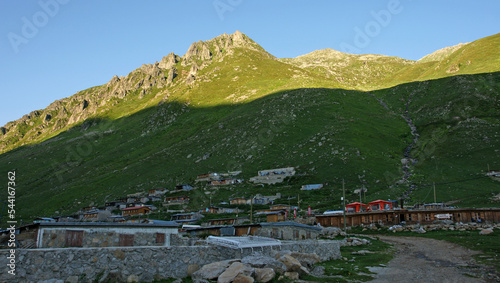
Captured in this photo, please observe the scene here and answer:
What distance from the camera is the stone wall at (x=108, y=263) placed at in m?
15.5

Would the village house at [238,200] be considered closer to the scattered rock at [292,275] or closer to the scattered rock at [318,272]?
the scattered rock at [318,272]

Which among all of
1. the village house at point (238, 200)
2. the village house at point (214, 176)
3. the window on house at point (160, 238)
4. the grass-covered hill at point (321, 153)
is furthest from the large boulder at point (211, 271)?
the village house at point (214, 176)

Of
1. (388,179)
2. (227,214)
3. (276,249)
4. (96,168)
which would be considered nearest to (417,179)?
(388,179)

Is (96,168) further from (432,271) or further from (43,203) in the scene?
(432,271)

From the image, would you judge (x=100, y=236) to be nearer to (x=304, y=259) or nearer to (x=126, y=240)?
(x=126, y=240)

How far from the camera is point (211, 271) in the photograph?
1766cm

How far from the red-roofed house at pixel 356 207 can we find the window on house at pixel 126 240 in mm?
54572

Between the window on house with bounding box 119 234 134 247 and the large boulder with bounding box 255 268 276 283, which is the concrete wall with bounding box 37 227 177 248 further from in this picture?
the large boulder with bounding box 255 268 276 283

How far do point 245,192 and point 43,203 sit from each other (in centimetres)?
8257

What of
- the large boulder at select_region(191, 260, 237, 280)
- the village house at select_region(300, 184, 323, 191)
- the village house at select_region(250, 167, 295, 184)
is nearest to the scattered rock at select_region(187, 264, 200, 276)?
the large boulder at select_region(191, 260, 237, 280)

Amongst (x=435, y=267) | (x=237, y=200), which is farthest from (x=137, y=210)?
(x=435, y=267)

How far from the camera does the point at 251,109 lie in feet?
608

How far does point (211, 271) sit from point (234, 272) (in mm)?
1497

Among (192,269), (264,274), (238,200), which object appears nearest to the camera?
(264,274)
